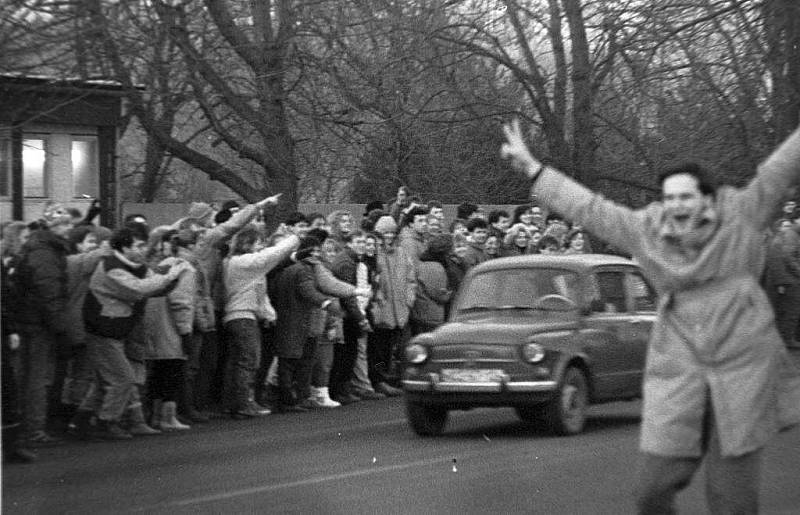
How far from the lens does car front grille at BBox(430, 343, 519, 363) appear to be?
12.5 m

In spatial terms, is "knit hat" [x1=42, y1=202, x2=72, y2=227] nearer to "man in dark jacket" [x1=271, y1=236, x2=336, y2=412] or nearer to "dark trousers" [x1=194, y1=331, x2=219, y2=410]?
"dark trousers" [x1=194, y1=331, x2=219, y2=410]

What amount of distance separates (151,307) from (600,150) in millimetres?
17734

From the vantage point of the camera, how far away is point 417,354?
41.9ft

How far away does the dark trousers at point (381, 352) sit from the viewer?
17188mm

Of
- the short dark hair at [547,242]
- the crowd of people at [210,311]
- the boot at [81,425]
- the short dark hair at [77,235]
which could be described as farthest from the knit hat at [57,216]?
the short dark hair at [547,242]

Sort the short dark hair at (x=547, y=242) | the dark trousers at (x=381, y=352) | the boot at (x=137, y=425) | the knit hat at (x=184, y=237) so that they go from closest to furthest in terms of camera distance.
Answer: the boot at (x=137, y=425)
the knit hat at (x=184, y=237)
the dark trousers at (x=381, y=352)
the short dark hair at (x=547, y=242)

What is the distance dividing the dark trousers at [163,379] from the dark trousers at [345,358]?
2.85m

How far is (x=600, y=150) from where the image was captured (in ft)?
99.0

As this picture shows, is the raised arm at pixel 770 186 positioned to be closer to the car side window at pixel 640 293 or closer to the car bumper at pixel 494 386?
the car bumper at pixel 494 386

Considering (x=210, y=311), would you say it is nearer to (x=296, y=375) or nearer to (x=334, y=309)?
(x=296, y=375)

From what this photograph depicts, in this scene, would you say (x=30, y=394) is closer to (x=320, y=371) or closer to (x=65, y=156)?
(x=320, y=371)

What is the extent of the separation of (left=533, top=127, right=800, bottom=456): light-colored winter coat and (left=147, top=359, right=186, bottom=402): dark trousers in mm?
8422

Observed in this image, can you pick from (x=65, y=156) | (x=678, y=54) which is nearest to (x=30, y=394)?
(x=678, y=54)

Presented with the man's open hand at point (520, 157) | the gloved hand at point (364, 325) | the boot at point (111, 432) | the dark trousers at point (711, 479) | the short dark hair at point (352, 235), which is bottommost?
the boot at point (111, 432)
